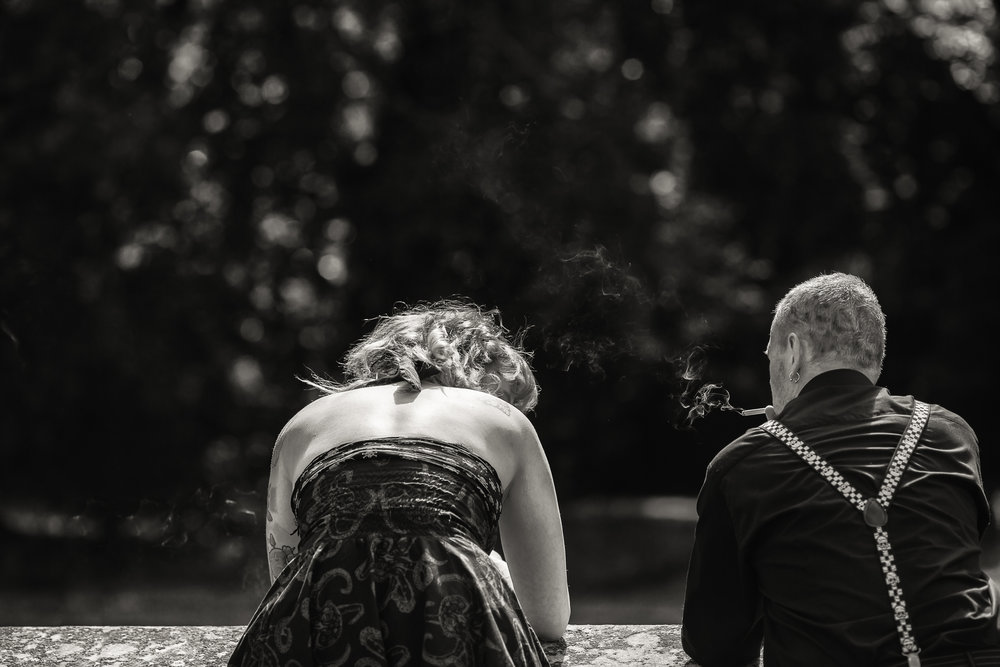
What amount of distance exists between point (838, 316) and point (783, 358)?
0.48ft

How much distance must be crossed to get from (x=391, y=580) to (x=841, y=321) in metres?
1.03

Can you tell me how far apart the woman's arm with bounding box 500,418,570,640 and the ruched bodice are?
20 cm

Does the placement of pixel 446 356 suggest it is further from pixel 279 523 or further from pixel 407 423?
pixel 279 523

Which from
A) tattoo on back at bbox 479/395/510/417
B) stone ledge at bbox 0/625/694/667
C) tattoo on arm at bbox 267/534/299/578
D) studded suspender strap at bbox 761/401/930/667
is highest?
tattoo on back at bbox 479/395/510/417

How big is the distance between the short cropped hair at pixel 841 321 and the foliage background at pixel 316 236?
23.5 feet

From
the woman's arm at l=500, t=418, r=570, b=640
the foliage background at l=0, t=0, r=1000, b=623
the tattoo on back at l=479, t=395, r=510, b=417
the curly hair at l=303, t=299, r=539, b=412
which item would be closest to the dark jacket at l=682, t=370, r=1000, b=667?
the woman's arm at l=500, t=418, r=570, b=640

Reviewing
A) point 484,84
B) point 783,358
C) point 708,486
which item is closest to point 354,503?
point 708,486

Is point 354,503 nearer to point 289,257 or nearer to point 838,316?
point 838,316

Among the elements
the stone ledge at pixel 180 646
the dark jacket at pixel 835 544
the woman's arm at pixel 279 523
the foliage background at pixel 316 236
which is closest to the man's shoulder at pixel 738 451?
the dark jacket at pixel 835 544

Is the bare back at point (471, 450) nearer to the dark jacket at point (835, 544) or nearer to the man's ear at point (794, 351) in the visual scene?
the dark jacket at point (835, 544)

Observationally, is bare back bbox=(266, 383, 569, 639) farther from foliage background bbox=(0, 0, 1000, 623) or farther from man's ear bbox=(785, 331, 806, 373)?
foliage background bbox=(0, 0, 1000, 623)

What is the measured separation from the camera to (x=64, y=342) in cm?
1022

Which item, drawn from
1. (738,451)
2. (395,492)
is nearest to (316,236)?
(395,492)

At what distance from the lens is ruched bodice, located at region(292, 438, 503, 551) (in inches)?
82.4
